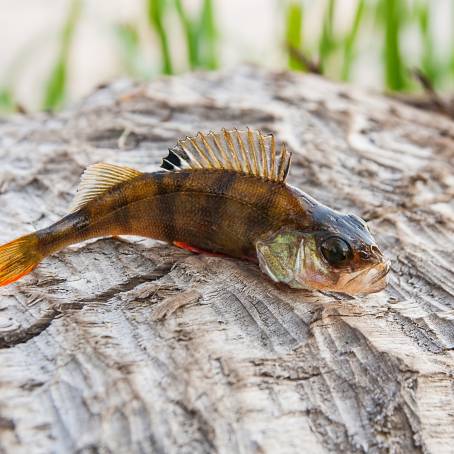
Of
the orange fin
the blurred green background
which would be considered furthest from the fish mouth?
the blurred green background

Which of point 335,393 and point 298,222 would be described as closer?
point 335,393

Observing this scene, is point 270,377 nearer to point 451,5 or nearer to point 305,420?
point 305,420

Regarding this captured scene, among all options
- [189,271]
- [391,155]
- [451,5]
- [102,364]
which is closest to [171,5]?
[451,5]

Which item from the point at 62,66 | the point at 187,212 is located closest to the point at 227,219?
the point at 187,212

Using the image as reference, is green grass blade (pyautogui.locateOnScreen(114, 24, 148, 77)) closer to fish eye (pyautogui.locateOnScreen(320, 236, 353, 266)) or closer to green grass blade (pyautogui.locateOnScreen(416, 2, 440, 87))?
green grass blade (pyautogui.locateOnScreen(416, 2, 440, 87))

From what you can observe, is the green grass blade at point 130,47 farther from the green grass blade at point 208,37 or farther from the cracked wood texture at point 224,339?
the cracked wood texture at point 224,339

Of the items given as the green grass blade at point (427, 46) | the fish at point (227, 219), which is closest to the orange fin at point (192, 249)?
the fish at point (227, 219)

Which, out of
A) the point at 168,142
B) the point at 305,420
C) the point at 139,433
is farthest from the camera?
the point at 168,142
